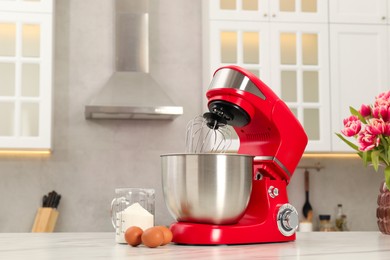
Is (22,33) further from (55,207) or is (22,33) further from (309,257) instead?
(309,257)

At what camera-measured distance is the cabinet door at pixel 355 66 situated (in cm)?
381

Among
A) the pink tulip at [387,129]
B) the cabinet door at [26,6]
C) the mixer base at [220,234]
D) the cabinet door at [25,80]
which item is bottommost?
the mixer base at [220,234]

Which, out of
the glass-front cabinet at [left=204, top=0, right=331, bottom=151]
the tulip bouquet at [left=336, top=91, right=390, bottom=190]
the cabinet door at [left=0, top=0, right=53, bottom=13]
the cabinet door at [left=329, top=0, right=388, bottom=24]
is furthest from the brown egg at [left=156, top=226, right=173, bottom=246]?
the cabinet door at [left=329, top=0, right=388, bottom=24]

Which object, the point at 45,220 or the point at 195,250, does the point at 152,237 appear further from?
the point at 45,220

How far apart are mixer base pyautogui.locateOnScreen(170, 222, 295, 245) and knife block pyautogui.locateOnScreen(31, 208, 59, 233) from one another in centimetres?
225

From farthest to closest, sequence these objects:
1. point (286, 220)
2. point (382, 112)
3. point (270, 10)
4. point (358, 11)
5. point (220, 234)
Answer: point (358, 11)
point (270, 10)
point (382, 112)
point (286, 220)
point (220, 234)

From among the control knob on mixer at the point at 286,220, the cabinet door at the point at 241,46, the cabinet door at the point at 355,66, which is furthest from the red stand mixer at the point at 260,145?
the cabinet door at the point at 355,66

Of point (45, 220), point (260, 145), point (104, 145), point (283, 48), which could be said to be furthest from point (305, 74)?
point (260, 145)

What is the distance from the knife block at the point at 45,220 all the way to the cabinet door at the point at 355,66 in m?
1.80

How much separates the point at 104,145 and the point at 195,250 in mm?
2568

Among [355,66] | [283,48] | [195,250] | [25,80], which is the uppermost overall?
[283,48]

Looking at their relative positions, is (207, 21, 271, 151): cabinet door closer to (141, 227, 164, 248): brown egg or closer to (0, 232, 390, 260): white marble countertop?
(0, 232, 390, 260): white marble countertop

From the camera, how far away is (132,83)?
372 cm

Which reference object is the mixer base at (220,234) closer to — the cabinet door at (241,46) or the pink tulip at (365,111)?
the pink tulip at (365,111)
